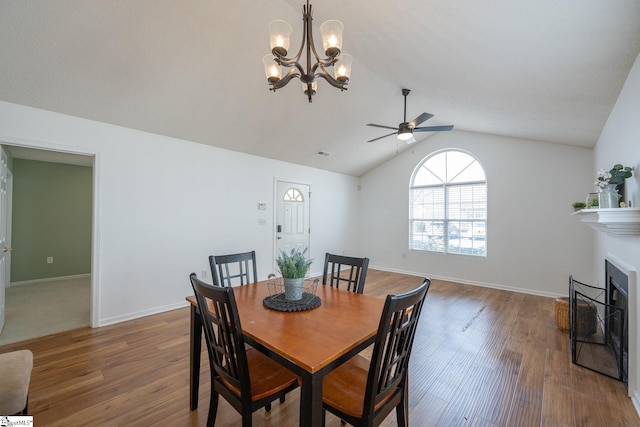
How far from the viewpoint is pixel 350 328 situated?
141 centimetres

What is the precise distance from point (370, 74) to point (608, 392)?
375 cm

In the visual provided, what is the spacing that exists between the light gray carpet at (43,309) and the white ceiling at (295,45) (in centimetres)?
240

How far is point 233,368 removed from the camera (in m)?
1.38

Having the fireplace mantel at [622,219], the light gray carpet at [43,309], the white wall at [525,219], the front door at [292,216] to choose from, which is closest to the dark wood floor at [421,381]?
the light gray carpet at [43,309]

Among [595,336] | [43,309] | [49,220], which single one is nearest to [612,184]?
[595,336]

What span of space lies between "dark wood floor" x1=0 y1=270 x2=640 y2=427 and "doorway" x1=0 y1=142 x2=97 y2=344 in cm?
32

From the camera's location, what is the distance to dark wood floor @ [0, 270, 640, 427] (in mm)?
1808

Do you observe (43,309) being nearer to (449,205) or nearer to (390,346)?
(390,346)

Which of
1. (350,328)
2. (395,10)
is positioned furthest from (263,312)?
(395,10)

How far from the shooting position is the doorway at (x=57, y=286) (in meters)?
3.10

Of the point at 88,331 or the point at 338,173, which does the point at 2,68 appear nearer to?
the point at 88,331

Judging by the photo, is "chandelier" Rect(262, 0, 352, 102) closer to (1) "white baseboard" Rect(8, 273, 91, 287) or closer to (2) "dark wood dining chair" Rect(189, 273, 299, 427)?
(2) "dark wood dining chair" Rect(189, 273, 299, 427)

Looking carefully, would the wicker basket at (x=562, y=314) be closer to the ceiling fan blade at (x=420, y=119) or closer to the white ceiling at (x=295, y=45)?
the white ceiling at (x=295, y=45)

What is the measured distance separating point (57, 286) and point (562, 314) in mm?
7693
